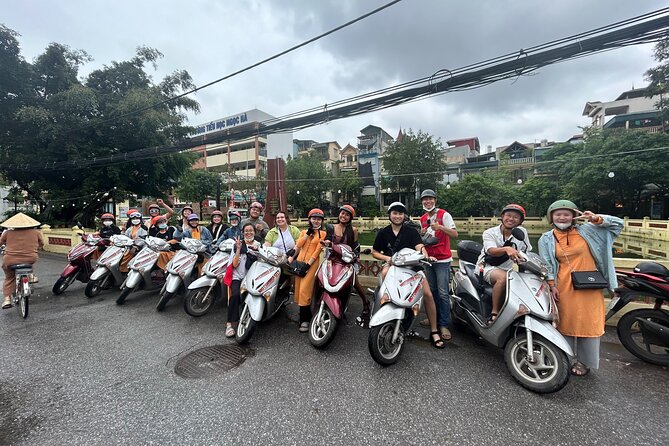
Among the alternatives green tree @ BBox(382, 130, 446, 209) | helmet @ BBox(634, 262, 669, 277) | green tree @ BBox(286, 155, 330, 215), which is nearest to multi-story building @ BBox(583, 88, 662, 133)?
green tree @ BBox(382, 130, 446, 209)

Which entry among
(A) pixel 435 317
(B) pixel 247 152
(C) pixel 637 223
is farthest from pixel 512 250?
(B) pixel 247 152

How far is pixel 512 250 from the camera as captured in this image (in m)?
2.54

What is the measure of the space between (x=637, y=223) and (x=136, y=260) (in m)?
18.7

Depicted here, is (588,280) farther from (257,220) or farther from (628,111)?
(628,111)

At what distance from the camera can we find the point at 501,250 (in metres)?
2.63

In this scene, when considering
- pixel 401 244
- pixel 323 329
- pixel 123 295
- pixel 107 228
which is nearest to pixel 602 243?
pixel 401 244

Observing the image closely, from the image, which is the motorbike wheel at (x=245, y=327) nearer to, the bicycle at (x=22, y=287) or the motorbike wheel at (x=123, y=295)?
the motorbike wheel at (x=123, y=295)

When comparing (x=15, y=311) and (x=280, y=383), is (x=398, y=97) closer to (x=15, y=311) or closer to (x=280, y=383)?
(x=280, y=383)

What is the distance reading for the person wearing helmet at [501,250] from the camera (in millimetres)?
2641

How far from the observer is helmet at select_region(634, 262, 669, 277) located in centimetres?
260

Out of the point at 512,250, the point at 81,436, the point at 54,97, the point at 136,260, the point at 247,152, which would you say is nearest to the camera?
the point at 81,436

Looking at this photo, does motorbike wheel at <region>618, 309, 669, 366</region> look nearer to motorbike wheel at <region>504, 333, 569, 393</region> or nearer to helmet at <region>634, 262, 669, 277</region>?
helmet at <region>634, 262, 669, 277</region>

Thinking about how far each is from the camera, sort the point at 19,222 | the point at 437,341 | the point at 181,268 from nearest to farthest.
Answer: the point at 437,341 < the point at 181,268 < the point at 19,222

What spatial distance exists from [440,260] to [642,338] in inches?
75.5
